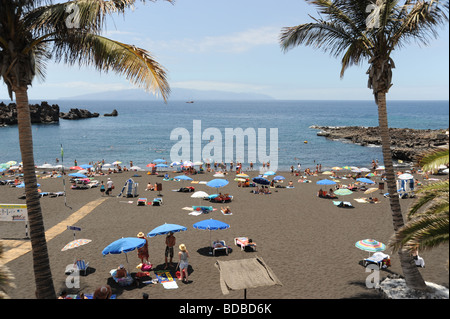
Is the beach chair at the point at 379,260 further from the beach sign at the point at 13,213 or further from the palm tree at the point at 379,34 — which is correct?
the beach sign at the point at 13,213

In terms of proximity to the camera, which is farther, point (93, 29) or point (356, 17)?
point (356, 17)

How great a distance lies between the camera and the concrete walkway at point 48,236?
1473 cm

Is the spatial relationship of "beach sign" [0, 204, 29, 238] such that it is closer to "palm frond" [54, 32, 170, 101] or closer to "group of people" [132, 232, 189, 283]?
"group of people" [132, 232, 189, 283]

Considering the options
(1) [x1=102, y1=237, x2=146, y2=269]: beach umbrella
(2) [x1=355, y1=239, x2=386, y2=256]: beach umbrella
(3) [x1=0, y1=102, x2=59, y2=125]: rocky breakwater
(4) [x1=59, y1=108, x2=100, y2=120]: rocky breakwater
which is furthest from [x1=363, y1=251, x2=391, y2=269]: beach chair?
(4) [x1=59, y1=108, x2=100, y2=120]: rocky breakwater

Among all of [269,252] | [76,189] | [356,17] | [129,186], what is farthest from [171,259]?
[76,189]

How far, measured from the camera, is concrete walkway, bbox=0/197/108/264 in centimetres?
1473

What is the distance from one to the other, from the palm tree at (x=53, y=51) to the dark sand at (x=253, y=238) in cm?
472

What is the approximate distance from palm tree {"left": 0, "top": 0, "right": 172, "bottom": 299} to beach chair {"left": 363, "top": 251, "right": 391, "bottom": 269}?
1042 centimetres

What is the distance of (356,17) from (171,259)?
11699 mm

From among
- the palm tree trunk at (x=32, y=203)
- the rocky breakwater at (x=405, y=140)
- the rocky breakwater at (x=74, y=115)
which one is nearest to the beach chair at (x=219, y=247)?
the palm tree trunk at (x=32, y=203)

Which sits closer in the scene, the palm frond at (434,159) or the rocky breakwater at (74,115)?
the palm frond at (434,159)

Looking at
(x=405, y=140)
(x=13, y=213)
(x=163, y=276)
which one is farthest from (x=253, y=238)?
(x=405, y=140)

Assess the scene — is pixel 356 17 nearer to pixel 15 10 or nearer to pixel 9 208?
pixel 15 10

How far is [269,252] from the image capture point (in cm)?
1526
